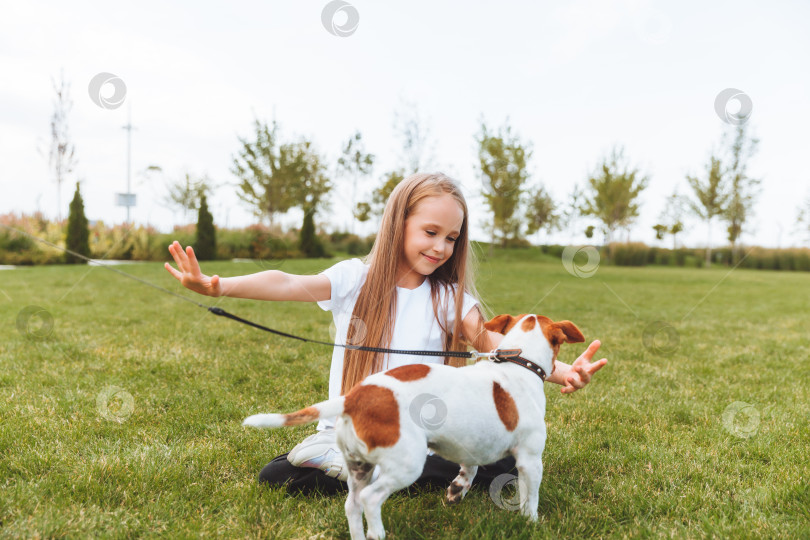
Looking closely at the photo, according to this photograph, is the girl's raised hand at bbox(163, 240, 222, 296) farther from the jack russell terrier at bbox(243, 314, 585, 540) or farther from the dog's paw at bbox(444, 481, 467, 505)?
the dog's paw at bbox(444, 481, 467, 505)

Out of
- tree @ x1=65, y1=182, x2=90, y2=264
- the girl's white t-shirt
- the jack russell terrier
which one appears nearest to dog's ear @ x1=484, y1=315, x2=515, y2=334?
the jack russell terrier

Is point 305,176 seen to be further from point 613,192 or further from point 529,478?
point 529,478

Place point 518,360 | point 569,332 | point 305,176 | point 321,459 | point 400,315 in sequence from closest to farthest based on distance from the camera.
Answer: point 518,360, point 569,332, point 321,459, point 400,315, point 305,176

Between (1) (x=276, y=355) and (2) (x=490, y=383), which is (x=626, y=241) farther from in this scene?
(2) (x=490, y=383)

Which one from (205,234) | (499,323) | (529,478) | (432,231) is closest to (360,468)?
(529,478)

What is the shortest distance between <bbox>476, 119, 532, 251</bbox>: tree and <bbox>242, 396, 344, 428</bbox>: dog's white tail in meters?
19.5

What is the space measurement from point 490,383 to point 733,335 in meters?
6.68

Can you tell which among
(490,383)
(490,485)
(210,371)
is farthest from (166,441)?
(490,383)

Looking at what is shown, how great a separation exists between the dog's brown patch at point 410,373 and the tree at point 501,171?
63.3ft

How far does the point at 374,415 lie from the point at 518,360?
0.65 meters

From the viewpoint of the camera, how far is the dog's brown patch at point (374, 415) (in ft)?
5.50

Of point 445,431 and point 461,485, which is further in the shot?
point 461,485

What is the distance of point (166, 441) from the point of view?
2.98 meters

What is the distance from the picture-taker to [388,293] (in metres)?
2.63
